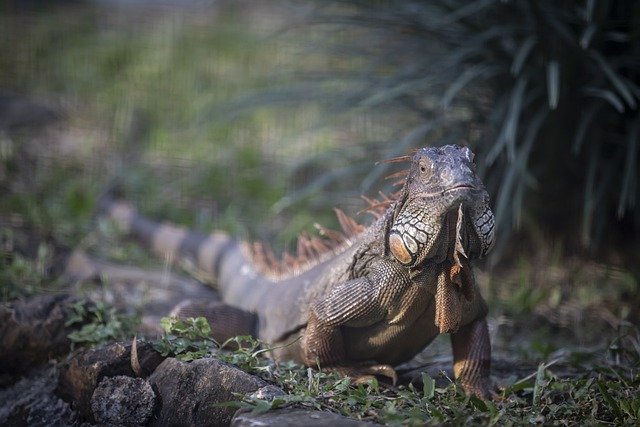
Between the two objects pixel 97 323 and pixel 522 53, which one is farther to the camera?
pixel 522 53

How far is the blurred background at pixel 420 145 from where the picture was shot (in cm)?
578

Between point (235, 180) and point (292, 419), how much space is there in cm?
525

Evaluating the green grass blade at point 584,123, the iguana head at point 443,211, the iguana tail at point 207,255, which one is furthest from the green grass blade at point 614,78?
the iguana tail at point 207,255

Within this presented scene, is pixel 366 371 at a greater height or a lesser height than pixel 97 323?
lesser

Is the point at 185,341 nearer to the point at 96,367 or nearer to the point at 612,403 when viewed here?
the point at 96,367

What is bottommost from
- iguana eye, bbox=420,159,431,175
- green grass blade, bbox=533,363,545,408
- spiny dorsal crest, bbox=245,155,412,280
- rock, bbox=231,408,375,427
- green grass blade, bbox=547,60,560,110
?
green grass blade, bbox=533,363,545,408

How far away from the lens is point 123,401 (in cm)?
368

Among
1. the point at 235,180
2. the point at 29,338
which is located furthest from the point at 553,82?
the point at 235,180

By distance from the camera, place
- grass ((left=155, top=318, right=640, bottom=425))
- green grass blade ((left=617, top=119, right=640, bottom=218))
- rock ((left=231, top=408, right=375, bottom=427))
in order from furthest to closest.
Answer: green grass blade ((left=617, top=119, right=640, bottom=218)) → grass ((left=155, top=318, right=640, bottom=425)) → rock ((left=231, top=408, right=375, bottom=427))

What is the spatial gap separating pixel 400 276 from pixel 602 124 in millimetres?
2925

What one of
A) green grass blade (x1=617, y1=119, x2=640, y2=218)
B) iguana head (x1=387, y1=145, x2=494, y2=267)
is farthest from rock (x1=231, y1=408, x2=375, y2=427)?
green grass blade (x1=617, y1=119, x2=640, y2=218)

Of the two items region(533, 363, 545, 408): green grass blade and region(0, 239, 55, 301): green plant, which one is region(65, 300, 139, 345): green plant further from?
region(533, 363, 545, 408): green grass blade

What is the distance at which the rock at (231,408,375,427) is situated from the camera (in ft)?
10.3

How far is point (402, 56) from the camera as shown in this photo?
22.2 feet
